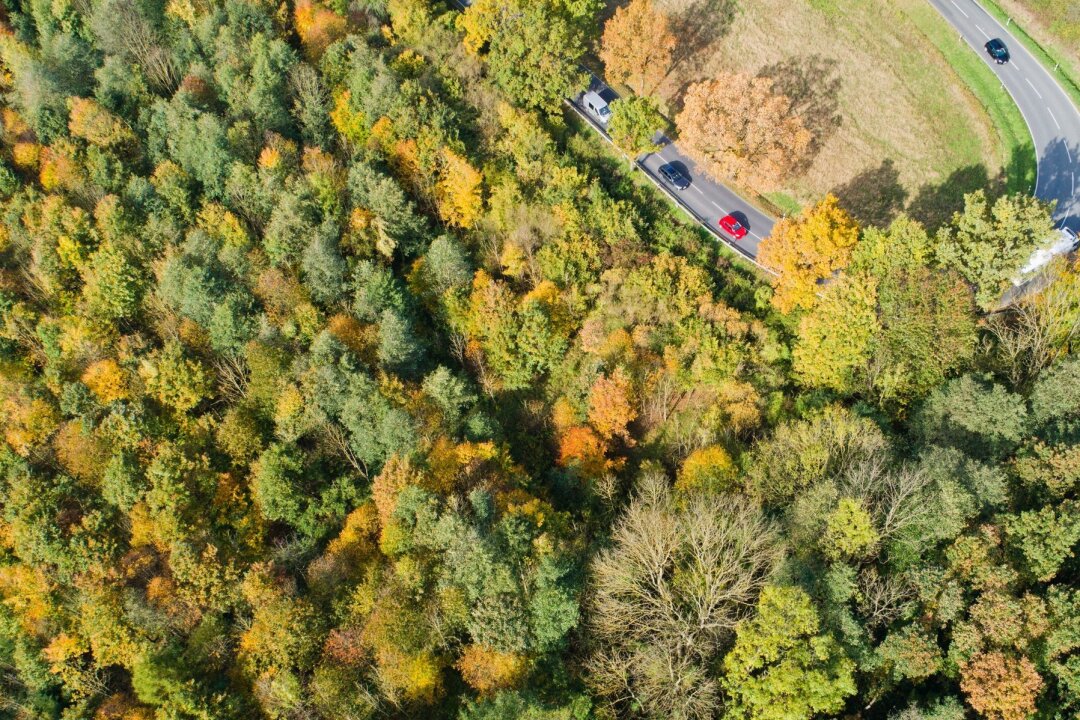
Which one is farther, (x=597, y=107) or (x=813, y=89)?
(x=597, y=107)

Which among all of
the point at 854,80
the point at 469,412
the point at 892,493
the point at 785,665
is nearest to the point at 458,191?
the point at 469,412

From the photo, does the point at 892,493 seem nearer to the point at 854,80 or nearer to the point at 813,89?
the point at 813,89

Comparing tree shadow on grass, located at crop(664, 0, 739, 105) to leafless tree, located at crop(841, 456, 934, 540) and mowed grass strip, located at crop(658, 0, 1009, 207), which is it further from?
leafless tree, located at crop(841, 456, 934, 540)

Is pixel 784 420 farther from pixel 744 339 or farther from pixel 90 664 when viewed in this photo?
pixel 90 664

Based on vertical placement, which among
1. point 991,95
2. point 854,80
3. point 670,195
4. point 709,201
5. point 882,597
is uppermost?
point 991,95

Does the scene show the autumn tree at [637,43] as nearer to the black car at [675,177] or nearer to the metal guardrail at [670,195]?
the metal guardrail at [670,195]

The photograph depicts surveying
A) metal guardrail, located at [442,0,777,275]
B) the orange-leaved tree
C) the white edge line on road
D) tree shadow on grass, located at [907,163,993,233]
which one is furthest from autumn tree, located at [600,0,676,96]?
the white edge line on road
